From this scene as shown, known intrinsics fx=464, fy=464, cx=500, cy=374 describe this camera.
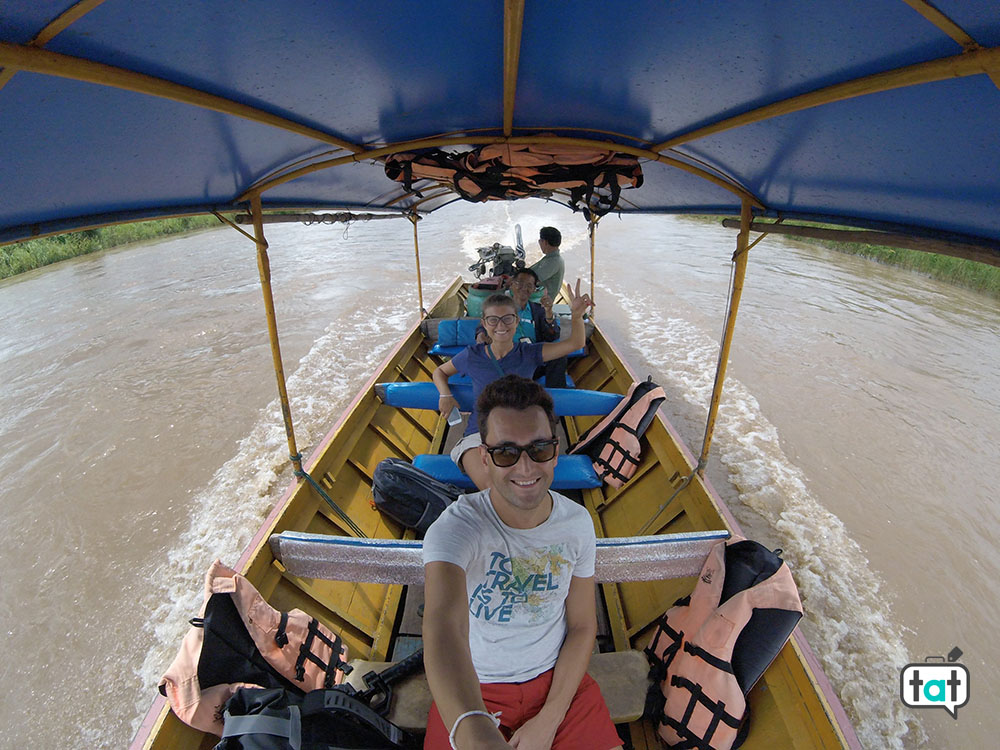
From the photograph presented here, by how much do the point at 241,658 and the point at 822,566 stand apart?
4.54 m

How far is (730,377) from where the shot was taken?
7477mm

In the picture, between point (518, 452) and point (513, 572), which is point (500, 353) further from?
point (513, 572)

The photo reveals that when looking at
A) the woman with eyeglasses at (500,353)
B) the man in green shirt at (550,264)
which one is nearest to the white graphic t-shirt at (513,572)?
the woman with eyeglasses at (500,353)

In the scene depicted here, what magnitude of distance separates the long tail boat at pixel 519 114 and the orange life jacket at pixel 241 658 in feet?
0.30

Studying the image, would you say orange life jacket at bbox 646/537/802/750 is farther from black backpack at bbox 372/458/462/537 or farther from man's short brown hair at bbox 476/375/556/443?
black backpack at bbox 372/458/462/537

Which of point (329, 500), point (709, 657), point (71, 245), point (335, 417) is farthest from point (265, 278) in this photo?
point (71, 245)

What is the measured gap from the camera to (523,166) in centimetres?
251

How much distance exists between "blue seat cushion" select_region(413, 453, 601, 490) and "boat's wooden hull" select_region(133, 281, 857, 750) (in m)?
0.45

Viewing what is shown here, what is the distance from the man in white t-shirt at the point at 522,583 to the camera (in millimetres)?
1337

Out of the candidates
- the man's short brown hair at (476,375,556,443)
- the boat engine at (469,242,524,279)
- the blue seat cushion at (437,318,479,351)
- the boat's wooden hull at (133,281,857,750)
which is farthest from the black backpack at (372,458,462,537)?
the boat engine at (469,242,524,279)

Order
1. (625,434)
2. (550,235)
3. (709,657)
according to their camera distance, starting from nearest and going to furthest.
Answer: (709,657), (625,434), (550,235)

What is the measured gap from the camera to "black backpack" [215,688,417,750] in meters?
1.35

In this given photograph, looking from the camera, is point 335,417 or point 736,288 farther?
point 335,417

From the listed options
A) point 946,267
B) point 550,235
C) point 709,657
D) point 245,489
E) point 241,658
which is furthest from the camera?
point 946,267
